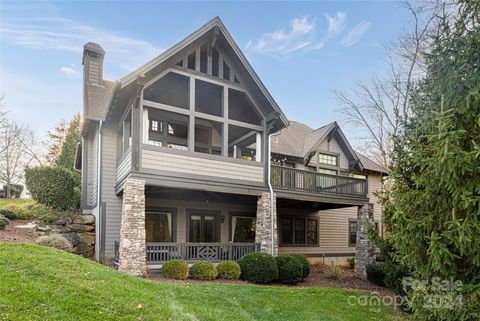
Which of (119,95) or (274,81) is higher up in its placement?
(274,81)

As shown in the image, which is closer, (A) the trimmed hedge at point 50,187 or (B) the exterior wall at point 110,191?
(B) the exterior wall at point 110,191

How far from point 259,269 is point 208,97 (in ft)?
23.5

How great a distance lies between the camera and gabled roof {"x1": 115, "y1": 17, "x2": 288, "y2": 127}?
10.9 meters

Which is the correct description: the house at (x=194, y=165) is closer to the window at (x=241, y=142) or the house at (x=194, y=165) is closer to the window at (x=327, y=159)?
the window at (x=241, y=142)

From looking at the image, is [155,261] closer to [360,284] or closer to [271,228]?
[271,228]

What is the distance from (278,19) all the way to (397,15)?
5.75 m

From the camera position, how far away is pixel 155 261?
1171cm

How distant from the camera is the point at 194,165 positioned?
40.0 feet

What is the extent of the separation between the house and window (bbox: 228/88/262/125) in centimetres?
5

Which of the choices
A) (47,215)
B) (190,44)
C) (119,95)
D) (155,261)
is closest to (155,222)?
(155,261)

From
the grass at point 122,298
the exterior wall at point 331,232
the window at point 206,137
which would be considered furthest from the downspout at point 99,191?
the exterior wall at point 331,232

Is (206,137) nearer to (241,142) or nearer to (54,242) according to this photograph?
(241,142)

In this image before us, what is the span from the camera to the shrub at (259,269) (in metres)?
11.6

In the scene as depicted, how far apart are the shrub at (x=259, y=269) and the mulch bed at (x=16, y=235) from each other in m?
6.98
